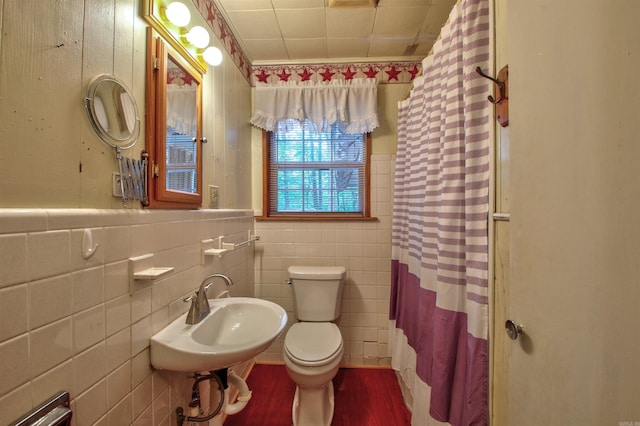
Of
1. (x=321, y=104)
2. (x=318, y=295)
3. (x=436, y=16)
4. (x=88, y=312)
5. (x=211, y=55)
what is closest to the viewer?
(x=88, y=312)

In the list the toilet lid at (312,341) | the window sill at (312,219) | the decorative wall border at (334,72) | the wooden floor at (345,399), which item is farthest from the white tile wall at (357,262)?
the decorative wall border at (334,72)

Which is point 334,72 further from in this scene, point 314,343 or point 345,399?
point 345,399

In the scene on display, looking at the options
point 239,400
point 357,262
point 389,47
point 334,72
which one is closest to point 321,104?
point 334,72

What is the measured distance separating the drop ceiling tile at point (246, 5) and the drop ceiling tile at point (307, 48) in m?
0.33

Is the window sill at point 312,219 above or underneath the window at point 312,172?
underneath

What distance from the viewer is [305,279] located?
1858 millimetres

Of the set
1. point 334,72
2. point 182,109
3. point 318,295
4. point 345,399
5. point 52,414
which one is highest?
point 334,72

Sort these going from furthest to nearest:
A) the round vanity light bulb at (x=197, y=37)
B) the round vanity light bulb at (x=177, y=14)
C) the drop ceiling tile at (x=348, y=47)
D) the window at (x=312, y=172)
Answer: the window at (x=312, y=172)
the drop ceiling tile at (x=348, y=47)
the round vanity light bulb at (x=197, y=37)
the round vanity light bulb at (x=177, y=14)

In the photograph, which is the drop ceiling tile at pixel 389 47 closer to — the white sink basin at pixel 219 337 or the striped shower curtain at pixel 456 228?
the striped shower curtain at pixel 456 228

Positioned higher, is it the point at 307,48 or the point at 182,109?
the point at 307,48

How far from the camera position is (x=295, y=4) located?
1.48 m

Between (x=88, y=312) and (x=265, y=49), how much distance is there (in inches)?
76.7

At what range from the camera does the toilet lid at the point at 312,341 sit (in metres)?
1.42

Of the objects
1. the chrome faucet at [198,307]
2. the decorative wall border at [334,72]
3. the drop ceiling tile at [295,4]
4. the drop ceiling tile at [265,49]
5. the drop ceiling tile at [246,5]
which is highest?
the drop ceiling tile at [265,49]
